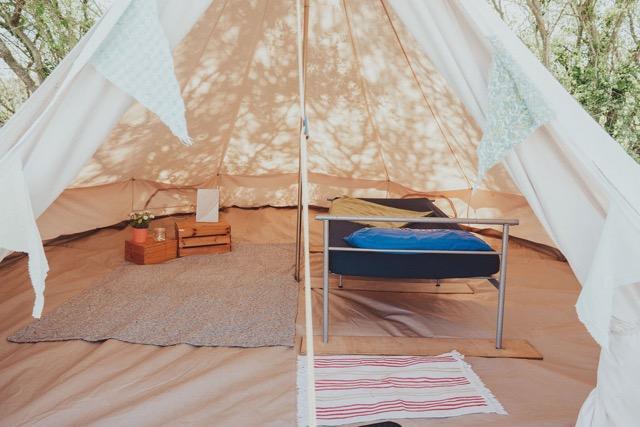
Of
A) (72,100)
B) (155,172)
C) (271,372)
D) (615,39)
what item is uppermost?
(615,39)

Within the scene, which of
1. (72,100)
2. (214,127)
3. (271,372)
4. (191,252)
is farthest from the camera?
(214,127)

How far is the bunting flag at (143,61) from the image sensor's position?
1.75 m

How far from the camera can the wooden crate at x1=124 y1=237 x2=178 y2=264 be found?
3904mm

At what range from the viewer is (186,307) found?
10.1ft

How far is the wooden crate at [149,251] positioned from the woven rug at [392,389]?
77.6 inches

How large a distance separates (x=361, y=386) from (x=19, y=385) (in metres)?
1.44

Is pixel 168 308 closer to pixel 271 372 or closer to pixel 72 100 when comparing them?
pixel 271 372

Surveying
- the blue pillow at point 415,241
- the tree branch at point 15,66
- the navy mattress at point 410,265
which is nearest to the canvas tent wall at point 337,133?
the blue pillow at point 415,241

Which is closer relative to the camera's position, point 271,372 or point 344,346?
point 271,372

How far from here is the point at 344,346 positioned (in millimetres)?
2576

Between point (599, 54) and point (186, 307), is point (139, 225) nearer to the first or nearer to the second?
point (186, 307)

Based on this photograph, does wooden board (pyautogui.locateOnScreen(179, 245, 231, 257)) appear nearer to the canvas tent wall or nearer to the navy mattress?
the canvas tent wall

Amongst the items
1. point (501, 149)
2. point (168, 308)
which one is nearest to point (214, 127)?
point (168, 308)

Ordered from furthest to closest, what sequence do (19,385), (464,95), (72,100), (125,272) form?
(125,272)
(19,385)
(464,95)
(72,100)
